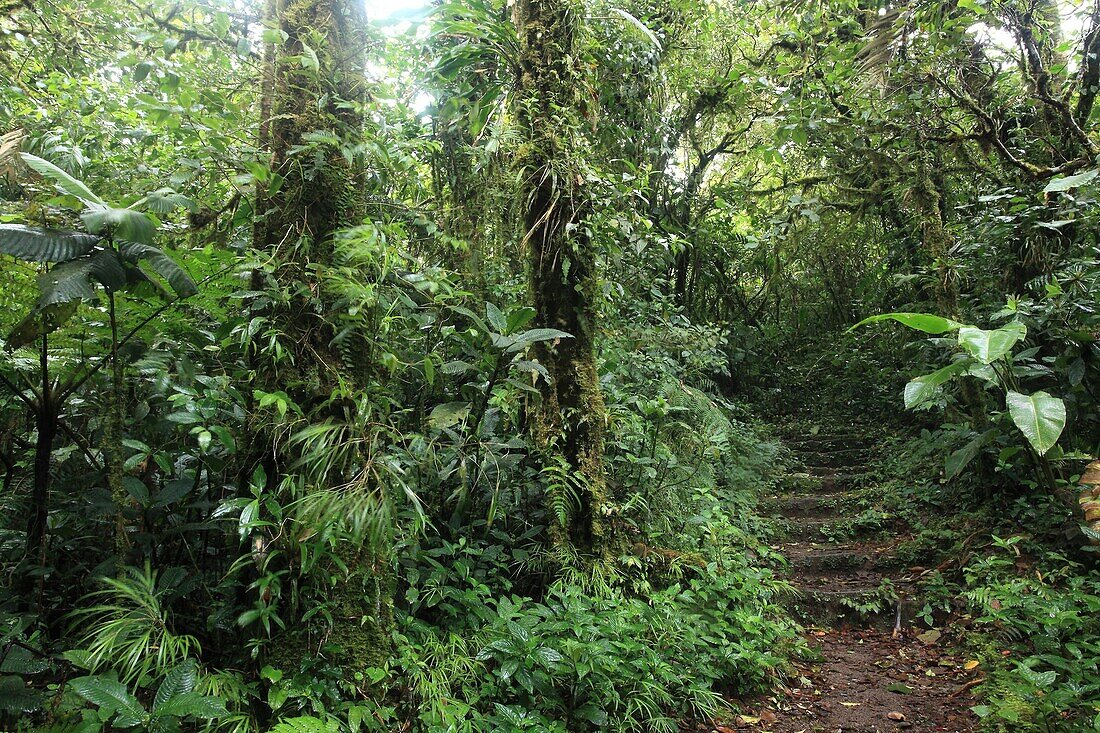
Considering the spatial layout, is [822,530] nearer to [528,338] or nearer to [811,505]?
[811,505]

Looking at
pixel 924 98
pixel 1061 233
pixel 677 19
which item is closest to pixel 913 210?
pixel 924 98

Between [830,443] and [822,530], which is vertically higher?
[830,443]

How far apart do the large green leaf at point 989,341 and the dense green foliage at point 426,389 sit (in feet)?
0.07

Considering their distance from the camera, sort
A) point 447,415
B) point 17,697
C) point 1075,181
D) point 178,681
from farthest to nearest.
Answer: point 1075,181
point 447,415
point 178,681
point 17,697

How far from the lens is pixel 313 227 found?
2.56 metres

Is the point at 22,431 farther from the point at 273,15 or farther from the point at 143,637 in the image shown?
the point at 273,15

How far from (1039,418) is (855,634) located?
2.34m

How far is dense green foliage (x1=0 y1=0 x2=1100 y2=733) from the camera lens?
2219 mm

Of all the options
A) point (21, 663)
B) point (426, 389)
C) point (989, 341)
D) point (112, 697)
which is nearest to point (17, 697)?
point (21, 663)

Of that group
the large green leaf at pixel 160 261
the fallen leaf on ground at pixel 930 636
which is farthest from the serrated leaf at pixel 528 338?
the fallen leaf on ground at pixel 930 636

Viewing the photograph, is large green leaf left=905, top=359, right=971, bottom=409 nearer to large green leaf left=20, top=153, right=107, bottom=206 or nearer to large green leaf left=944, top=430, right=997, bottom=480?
large green leaf left=944, top=430, right=997, bottom=480

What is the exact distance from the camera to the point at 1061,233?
4.50 metres

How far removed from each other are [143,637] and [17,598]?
587 mm

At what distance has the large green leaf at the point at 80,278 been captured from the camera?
1.84m
